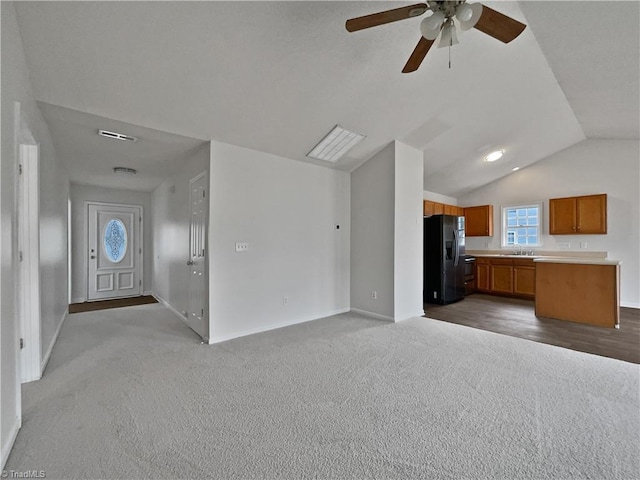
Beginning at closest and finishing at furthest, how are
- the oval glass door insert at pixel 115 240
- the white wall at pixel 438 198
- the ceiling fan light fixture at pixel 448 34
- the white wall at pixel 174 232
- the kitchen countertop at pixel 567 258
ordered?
the ceiling fan light fixture at pixel 448 34 → the kitchen countertop at pixel 567 258 → the white wall at pixel 174 232 → the oval glass door insert at pixel 115 240 → the white wall at pixel 438 198

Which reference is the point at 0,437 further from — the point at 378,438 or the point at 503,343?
the point at 503,343

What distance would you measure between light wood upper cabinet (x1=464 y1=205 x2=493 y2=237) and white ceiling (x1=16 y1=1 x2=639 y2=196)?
2.98 meters

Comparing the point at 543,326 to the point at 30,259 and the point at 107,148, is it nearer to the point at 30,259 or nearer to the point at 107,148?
the point at 30,259

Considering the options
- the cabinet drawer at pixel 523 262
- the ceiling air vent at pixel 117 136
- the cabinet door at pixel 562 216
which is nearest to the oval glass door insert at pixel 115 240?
the ceiling air vent at pixel 117 136

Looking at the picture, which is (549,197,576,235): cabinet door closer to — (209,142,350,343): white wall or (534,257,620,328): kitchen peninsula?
(534,257,620,328): kitchen peninsula

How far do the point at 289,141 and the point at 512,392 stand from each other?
348 centimetres

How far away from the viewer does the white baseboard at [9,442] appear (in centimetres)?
152

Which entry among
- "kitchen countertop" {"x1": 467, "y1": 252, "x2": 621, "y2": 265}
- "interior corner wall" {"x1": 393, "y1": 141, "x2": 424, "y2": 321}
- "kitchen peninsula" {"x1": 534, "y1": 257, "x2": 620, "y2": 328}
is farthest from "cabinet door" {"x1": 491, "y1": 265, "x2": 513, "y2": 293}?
"interior corner wall" {"x1": 393, "y1": 141, "x2": 424, "y2": 321}

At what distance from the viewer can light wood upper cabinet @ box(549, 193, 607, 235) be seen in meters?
5.54

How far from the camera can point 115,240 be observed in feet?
20.8

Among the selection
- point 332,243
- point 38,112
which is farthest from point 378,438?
point 38,112

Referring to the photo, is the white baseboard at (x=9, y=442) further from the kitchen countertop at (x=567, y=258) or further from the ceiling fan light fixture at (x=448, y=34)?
the kitchen countertop at (x=567, y=258)

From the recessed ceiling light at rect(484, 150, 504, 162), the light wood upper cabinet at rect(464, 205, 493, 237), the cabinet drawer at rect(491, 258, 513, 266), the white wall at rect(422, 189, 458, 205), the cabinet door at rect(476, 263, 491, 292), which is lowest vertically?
the cabinet door at rect(476, 263, 491, 292)

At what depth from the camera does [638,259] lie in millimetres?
5234
